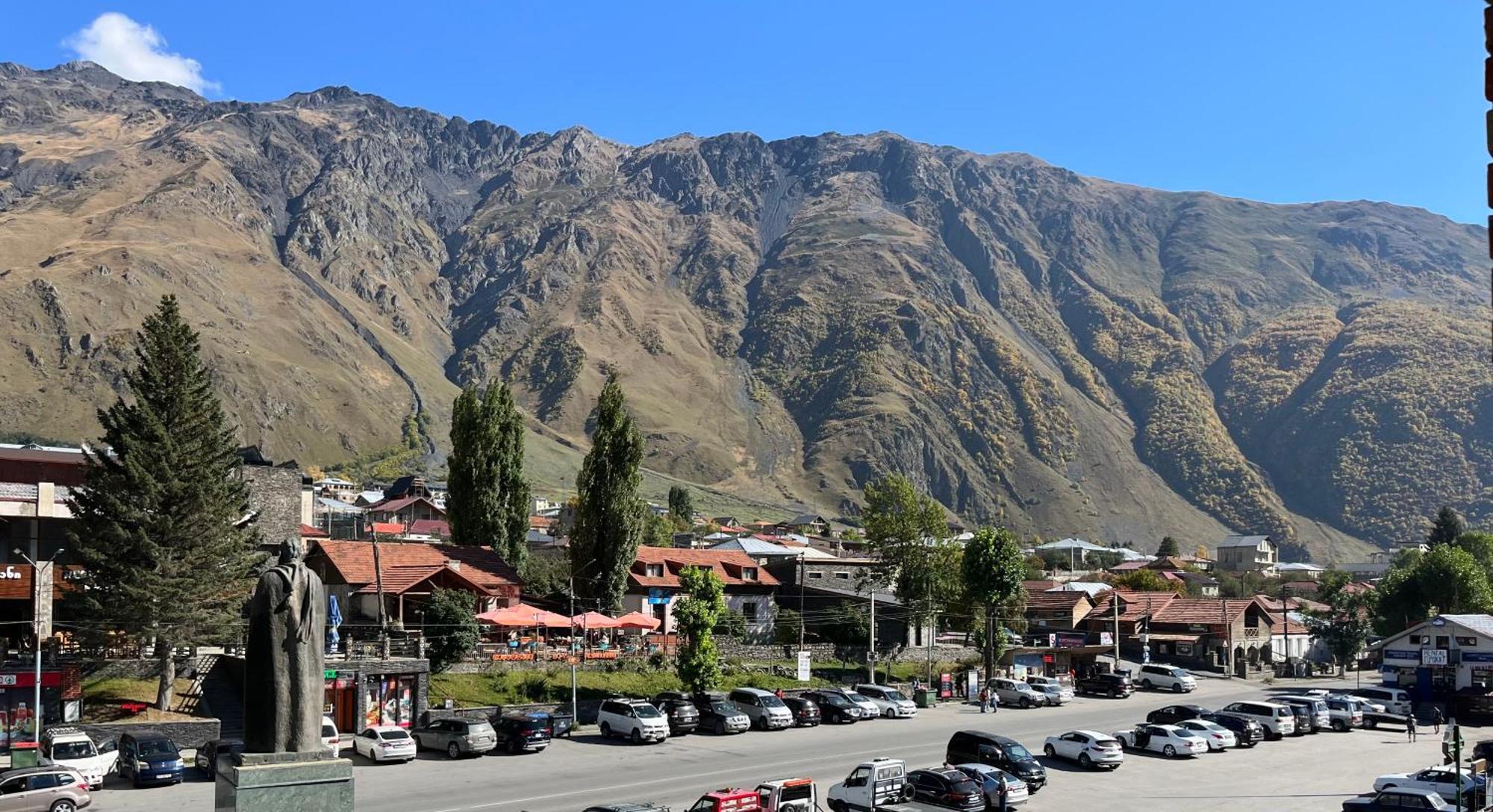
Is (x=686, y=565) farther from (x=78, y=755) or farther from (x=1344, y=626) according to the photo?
(x=1344, y=626)

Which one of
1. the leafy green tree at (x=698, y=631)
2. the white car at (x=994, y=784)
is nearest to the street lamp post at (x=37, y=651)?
the leafy green tree at (x=698, y=631)

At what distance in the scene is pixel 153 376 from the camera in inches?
1903

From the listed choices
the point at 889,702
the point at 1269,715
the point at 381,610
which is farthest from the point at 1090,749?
the point at 381,610

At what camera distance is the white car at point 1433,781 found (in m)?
36.8

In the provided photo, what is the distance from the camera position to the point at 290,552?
618 inches

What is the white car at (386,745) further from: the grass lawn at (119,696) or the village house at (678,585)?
the village house at (678,585)

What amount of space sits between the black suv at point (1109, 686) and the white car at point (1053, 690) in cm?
294

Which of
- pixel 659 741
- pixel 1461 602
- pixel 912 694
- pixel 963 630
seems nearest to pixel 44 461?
pixel 659 741

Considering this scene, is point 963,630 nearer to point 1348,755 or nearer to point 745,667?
point 745,667

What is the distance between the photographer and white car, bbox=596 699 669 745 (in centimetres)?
4888

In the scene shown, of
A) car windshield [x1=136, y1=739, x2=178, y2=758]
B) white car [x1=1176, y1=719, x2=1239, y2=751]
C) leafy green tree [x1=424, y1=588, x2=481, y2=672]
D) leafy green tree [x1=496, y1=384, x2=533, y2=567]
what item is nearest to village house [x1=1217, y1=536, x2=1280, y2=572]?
leafy green tree [x1=496, y1=384, x2=533, y2=567]

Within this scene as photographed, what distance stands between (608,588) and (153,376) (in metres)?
29.1

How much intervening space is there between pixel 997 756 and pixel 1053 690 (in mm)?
27059

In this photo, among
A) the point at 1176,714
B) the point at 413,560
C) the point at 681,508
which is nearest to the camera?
the point at 1176,714
